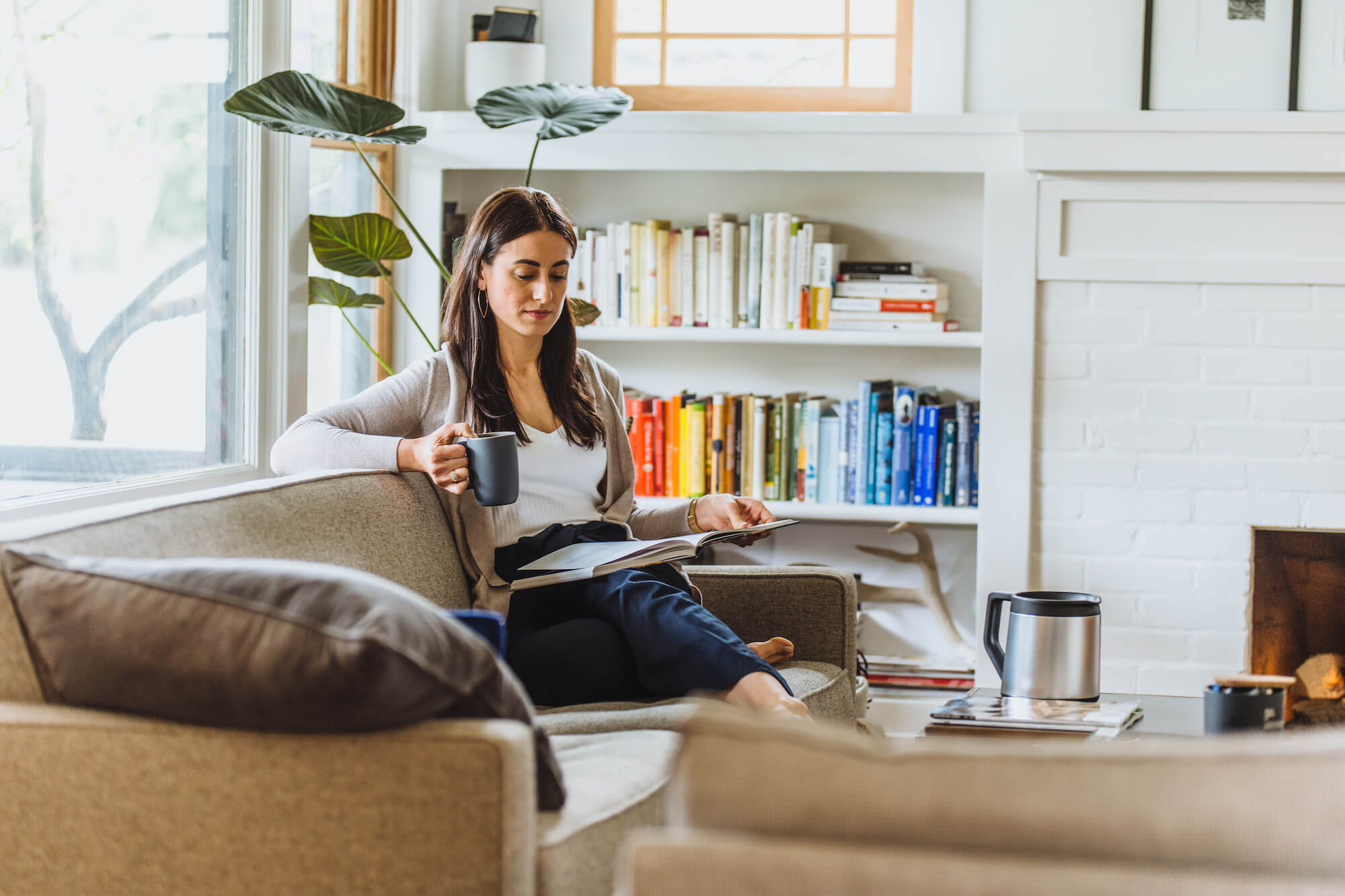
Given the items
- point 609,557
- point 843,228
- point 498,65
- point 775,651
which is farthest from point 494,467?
point 843,228

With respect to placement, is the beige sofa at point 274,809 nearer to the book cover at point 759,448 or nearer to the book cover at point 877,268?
the book cover at point 759,448

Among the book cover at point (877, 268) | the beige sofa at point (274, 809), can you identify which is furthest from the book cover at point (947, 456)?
the beige sofa at point (274, 809)

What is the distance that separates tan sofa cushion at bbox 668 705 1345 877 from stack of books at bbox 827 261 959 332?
7.90 ft

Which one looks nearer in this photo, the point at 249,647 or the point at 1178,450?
the point at 249,647

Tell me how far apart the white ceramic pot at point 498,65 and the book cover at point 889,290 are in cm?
94

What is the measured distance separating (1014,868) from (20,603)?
94cm

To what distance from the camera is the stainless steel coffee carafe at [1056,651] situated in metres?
1.94

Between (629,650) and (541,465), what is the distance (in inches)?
15.8

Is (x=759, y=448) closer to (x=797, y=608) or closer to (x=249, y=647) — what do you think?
(x=797, y=608)

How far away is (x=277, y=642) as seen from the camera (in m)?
1.10

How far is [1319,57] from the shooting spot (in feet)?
9.96

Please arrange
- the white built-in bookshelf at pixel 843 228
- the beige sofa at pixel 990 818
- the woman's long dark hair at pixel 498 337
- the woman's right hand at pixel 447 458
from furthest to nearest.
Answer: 1. the white built-in bookshelf at pixel 843 228
2. the woman's long dark hair at pixel 498 337
3. the woman's right hand at pixel 447 458
4. the beige sofa at pixel 990 818

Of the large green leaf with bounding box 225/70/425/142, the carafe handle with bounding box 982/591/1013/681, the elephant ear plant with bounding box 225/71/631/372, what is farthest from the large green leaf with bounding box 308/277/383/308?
the carafe handle with bounding box 982/591/1013/681

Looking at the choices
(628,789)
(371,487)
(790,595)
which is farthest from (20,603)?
(790,595)
